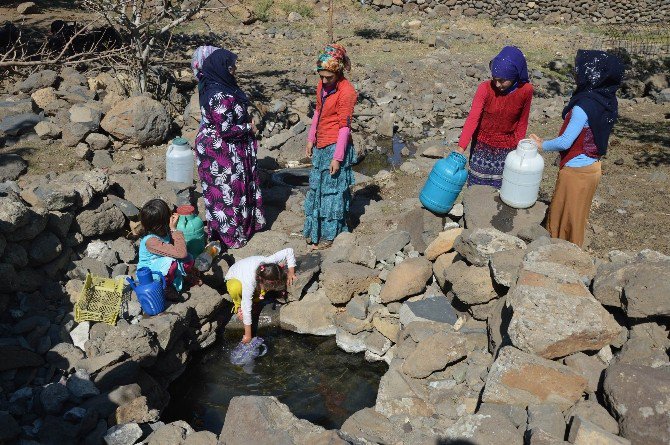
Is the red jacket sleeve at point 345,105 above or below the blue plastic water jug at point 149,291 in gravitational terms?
above

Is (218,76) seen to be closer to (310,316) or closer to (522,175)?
(310,316)

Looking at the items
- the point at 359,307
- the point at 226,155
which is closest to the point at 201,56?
the point at 226,155

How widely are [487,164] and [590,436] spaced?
2844 millimetres

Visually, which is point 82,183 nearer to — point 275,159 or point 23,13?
point 275,159

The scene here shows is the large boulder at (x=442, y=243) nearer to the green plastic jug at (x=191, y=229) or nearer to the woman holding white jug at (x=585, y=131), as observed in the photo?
the woman holding white jug at (x=585, y=131)

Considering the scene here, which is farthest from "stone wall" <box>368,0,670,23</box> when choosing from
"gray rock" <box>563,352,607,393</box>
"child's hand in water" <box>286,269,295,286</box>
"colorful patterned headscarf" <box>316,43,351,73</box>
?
"gray rock" <box>563,352,607,393</box>

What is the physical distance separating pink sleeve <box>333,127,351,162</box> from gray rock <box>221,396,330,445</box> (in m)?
2.53

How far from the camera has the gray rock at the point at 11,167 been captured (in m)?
6.36

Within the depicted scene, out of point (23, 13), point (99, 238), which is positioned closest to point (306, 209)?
point (99, 238)

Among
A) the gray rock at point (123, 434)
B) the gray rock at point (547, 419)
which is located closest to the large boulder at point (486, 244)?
the gray rock at point (547, 419)

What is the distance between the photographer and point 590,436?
10.6 ft

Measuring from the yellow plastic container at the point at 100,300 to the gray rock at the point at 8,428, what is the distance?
3.89ft

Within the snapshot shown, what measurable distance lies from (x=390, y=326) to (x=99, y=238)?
2.70m

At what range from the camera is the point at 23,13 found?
13.6m
